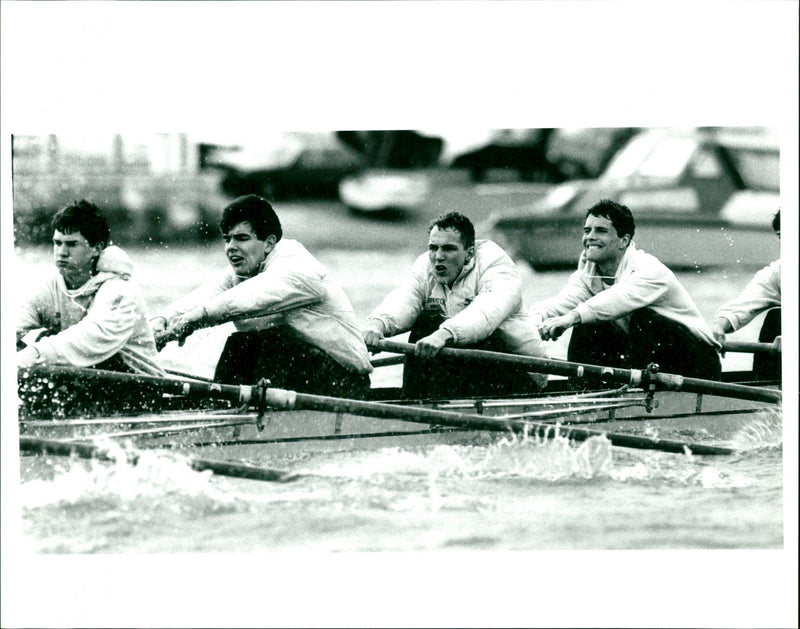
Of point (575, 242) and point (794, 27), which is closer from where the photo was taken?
point (794, 27)

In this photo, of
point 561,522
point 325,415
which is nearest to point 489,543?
point 561,522

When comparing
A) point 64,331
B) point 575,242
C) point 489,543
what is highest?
point 575,242

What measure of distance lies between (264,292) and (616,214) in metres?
1.40

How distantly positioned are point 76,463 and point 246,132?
139 cm

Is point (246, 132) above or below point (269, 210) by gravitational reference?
above

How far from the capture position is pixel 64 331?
14.4ft

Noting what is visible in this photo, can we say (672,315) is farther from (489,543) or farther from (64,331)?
(64,331)

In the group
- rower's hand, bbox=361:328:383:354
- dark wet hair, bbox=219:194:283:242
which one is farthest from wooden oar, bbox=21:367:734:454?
dark wet hair, bbox=219:194:283:242

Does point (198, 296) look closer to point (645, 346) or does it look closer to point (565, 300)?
point (565, 300)

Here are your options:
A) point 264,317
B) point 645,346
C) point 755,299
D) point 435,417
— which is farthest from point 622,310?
point 264,317

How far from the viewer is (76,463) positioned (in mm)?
4336

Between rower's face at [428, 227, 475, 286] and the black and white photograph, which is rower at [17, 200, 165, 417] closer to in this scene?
the black and white photograph

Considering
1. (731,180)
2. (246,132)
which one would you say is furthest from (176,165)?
(731,180)

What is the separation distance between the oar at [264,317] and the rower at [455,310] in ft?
0.90
